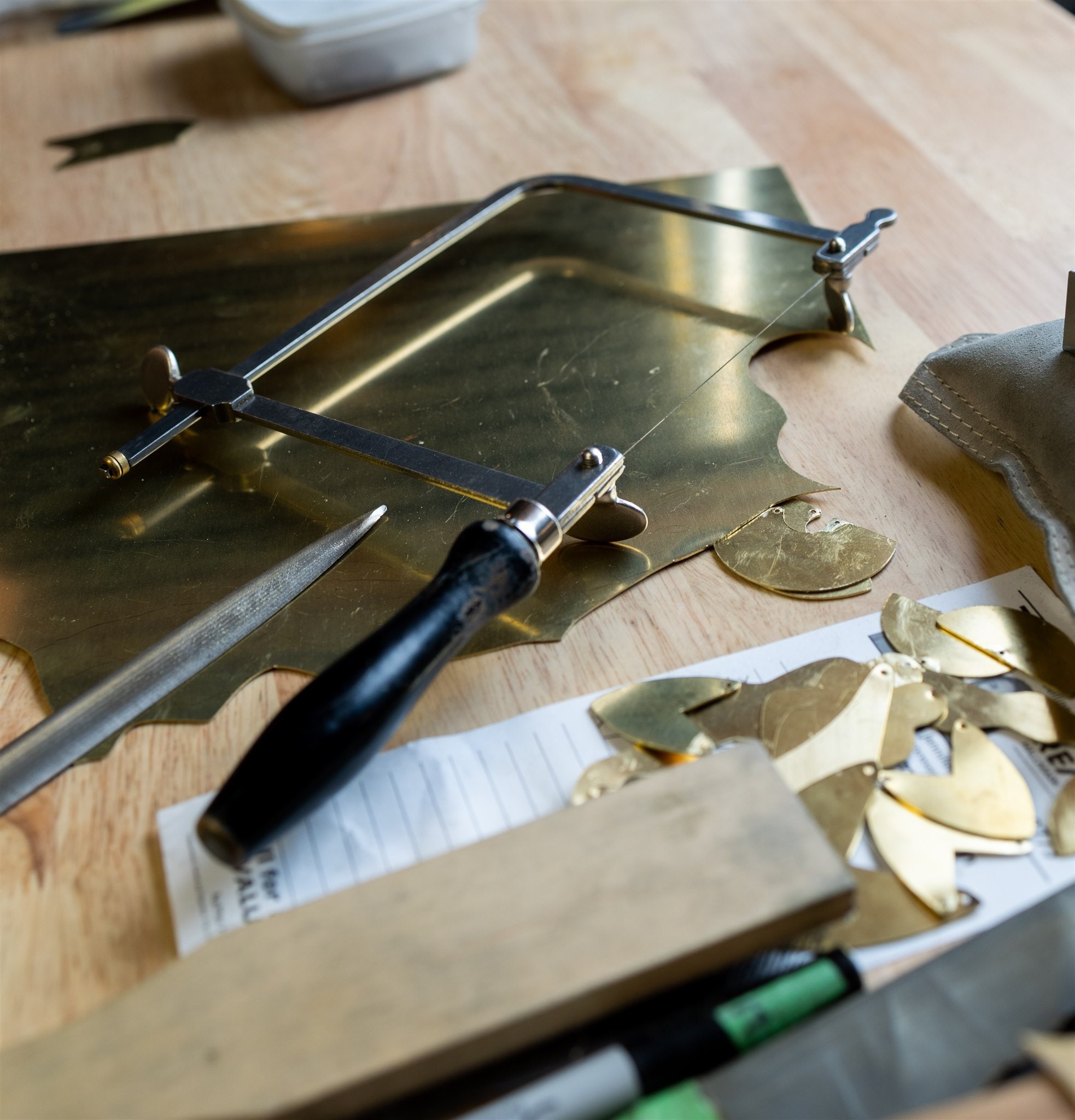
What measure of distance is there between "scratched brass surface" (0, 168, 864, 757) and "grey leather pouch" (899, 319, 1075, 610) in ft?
0.30

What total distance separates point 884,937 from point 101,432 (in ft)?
1.74

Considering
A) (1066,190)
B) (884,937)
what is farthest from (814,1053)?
(1066,190)

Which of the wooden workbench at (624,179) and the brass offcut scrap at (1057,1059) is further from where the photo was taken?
the wooden workbench at (624,179)

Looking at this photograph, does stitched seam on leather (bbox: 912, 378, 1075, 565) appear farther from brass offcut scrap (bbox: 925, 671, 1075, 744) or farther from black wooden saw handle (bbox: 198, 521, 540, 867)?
black wooden saw handle (bbox: 198, 521, 540, 867)

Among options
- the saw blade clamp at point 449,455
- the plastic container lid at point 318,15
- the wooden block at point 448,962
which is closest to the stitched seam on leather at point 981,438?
the saw blade clamp at point 449,455

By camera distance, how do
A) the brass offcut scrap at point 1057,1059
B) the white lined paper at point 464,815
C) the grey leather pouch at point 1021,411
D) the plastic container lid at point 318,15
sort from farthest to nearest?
the plastic container lid at point 318,15 < the grey leather pouch at point 1021,411 < the white lined paper at point 464,815 < the brass offcut scrap at point 1057,1059

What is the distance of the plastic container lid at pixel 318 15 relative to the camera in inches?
37.1

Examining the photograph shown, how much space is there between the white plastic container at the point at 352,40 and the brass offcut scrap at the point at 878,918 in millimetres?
845

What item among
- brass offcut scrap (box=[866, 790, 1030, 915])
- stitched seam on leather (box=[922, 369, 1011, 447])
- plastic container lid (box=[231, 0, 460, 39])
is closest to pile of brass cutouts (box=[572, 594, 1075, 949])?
brass offcut scrap (box=[866, 790, 1030, 915])

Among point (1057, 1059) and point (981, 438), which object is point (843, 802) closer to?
point (1057, 1059)

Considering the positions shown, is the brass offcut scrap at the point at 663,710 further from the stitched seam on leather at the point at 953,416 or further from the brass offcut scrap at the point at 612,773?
the stitched seam on leather at the point at 953,416

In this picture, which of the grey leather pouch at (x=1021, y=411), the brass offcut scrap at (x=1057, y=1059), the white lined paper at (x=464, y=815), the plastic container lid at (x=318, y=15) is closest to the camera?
the brass offcut scrap at (x=1057, y=1059)

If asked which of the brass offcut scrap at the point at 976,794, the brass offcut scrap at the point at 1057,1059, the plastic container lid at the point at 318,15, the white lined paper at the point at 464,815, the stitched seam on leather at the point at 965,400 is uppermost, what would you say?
the plastic container lid at the point at 318,15

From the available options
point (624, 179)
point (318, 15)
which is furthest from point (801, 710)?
point (318, 15)
